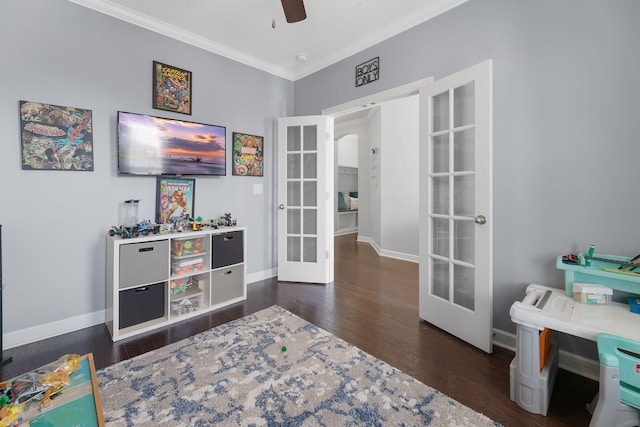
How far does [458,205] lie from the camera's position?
220 cm

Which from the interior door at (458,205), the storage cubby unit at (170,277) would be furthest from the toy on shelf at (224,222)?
the interior door at (458,205)

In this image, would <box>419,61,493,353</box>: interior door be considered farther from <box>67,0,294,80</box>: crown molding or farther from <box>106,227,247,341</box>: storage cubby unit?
<box>67,0,294,80</box>: crown molding

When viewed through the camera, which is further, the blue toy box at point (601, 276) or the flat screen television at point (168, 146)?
the flat screen television at point (168, 146)

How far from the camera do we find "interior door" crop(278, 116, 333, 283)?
3.48 m

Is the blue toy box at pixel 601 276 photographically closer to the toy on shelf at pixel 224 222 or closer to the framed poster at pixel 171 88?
the toy on shelf at pixel 224 222

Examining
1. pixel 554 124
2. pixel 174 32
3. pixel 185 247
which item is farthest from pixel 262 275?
pixel 554 124

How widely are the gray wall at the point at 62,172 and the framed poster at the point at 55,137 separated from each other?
50 mm

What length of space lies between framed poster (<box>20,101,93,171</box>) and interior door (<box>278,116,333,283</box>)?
1.94m

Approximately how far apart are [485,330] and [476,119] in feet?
4.99

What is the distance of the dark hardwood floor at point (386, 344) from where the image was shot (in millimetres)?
1531

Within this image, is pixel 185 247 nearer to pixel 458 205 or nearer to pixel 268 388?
pixel 268 388

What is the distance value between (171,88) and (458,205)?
2931 mm

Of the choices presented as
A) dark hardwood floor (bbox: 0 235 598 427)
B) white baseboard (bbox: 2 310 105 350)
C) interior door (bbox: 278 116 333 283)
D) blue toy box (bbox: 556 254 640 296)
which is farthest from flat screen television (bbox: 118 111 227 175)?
blue toy box (bbox: 556 254 640 296)

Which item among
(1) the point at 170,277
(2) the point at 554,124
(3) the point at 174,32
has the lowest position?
(1) the point at 170,277
